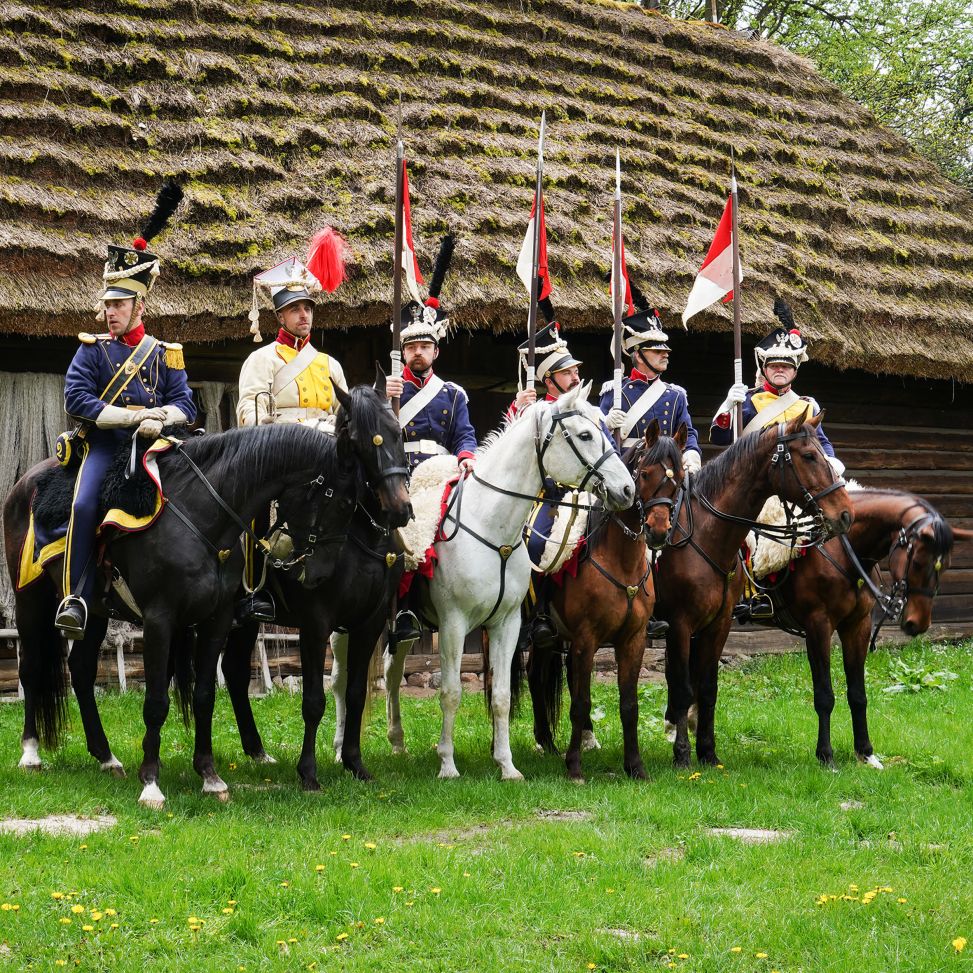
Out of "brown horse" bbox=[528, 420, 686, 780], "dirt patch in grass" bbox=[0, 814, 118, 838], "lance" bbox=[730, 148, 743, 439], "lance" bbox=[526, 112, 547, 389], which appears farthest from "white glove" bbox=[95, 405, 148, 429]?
"lance" bbox=[730, 148, 743, 439]

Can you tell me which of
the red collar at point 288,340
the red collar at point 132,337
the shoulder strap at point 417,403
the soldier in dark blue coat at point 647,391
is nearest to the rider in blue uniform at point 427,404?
the shoulder strap at point 417,403

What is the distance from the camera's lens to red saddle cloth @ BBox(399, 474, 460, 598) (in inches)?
304

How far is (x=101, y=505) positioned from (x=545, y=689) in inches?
131

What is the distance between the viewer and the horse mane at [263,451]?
6957mm

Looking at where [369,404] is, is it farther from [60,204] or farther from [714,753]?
[60,204]

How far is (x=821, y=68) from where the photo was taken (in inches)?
990

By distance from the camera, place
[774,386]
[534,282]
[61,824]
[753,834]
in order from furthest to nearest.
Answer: [774,386] < [534,282] < [753,834] < [61,824]

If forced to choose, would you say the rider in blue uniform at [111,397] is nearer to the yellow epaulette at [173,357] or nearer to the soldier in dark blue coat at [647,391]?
the yellow epaulette at [173,357]

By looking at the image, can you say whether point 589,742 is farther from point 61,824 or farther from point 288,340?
point 61,824

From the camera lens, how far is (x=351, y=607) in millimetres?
7301

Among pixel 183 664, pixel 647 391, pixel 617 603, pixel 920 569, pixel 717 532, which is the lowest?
pixel 183 664

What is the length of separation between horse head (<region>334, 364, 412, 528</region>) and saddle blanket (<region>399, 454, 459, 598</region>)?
0.65 metres

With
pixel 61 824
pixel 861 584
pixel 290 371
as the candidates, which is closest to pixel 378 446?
pixel 290 371

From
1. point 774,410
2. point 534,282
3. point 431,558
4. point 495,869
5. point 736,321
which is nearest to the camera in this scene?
point 495,869
